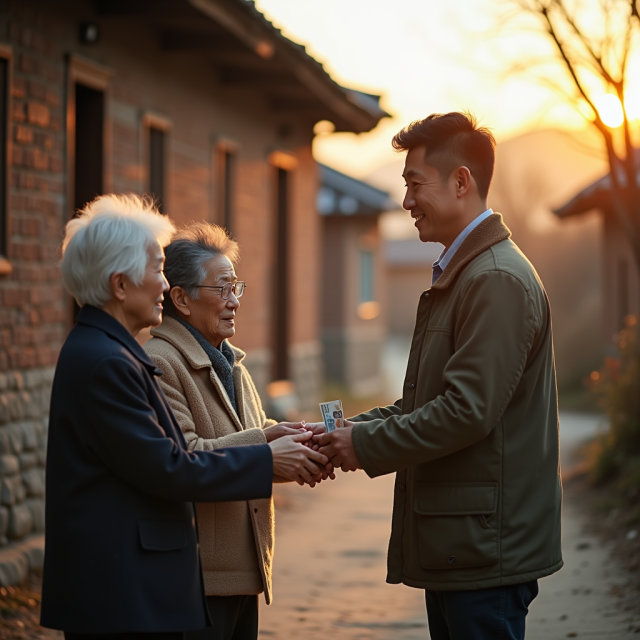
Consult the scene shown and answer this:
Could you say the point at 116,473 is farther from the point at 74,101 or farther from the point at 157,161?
the point at 157,161

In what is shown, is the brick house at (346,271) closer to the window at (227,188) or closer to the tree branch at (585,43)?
the window at (227,188)

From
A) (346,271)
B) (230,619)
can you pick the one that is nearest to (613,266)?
(346,271)

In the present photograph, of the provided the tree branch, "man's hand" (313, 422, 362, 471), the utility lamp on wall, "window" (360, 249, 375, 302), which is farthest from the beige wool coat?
"window" (360, 249, 375, 302)

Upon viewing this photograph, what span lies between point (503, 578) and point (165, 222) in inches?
59.1

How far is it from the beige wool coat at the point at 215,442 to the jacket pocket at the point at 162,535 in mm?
465

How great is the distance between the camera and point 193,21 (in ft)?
27.7

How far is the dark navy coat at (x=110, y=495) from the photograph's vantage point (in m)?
2.62

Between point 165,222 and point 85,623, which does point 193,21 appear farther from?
point 85,623

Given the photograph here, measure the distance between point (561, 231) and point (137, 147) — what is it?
30182 mm

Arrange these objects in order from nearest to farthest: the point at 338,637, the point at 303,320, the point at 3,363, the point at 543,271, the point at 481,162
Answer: the point at 481,162
the point at 338,637
the point at 3,363
the point at 303,320
the point at 543,271

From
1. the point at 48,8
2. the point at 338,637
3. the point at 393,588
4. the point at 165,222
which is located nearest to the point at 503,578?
the point at 165,222

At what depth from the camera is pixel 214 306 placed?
3533 mm

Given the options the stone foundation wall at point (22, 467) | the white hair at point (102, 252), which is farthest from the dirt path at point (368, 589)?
the white hair at point (102, 252)

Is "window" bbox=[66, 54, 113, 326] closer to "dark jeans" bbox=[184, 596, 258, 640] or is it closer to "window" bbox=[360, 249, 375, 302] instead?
"dark jeans" bbox=[184, 596, 258, 640]
